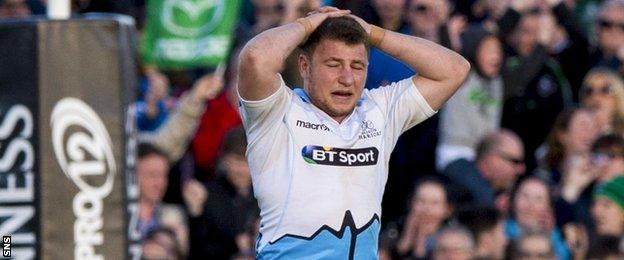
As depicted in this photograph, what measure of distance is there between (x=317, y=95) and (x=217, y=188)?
4.75 meters

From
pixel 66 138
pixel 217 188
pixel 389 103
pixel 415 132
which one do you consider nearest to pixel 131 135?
pixel 66 138

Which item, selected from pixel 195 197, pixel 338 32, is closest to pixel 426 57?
pixel 338 32

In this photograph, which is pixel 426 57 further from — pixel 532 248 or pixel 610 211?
pixel 610 211

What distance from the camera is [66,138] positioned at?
9.05 m

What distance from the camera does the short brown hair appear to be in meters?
7.68

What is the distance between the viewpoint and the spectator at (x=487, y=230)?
12.6 meters

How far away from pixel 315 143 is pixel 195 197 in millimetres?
4905

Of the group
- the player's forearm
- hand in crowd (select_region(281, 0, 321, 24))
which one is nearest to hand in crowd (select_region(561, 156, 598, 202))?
hand in crowd (select_region(281, 0, 321, 24))

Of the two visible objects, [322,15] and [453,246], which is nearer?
[322,15]

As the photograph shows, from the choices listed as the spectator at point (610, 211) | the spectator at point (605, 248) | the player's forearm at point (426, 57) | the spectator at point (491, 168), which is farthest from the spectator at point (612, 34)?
the player's forearm at point (426, 57)

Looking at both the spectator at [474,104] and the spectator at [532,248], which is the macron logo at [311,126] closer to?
the spectator at [532,248]

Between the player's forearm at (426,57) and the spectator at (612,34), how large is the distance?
6233 millimetres

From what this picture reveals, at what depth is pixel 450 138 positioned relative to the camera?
13.2m

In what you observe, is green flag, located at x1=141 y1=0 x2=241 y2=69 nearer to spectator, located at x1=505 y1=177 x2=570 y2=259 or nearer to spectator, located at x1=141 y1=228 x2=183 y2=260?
spectator, located at x1=141 y1=228 x2=183 y2=260
